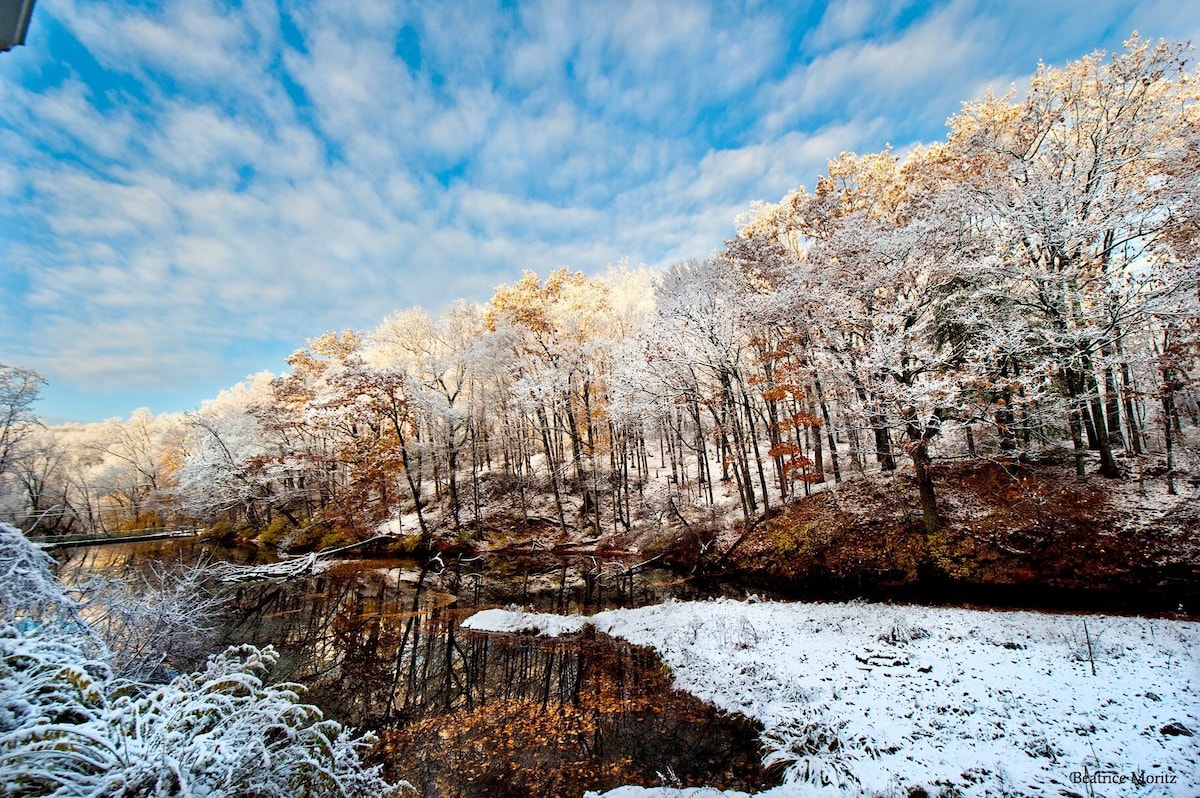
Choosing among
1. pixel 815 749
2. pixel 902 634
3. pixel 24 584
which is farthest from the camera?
pixel 902 634

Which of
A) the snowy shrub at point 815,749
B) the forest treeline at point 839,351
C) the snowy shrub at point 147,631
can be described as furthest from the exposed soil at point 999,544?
the snowy shrub at point 147,631

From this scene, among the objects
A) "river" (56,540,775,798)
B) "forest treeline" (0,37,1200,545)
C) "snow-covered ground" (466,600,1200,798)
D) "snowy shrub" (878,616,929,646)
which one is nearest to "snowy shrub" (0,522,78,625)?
"forest treeline" (0,37,1200,545)

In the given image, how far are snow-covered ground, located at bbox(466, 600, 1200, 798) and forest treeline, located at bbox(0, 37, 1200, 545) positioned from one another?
5268 millimetres

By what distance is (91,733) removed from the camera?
2.64 meters

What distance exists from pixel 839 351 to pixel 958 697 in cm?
1031

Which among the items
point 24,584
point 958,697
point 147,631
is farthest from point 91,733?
point 958,697

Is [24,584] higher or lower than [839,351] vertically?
lower

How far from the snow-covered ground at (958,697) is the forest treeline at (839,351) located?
5.27 meters

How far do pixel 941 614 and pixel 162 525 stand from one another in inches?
2429

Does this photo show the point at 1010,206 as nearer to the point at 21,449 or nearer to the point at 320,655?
the point at 320,655

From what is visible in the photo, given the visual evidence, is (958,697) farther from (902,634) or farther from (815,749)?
(815,749)

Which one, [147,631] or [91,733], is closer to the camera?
[91,733]

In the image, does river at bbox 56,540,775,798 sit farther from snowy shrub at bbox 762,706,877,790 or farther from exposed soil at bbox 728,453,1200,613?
exposed soil at bbox 728,453,1200,613

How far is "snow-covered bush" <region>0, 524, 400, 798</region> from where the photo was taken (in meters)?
2.58
